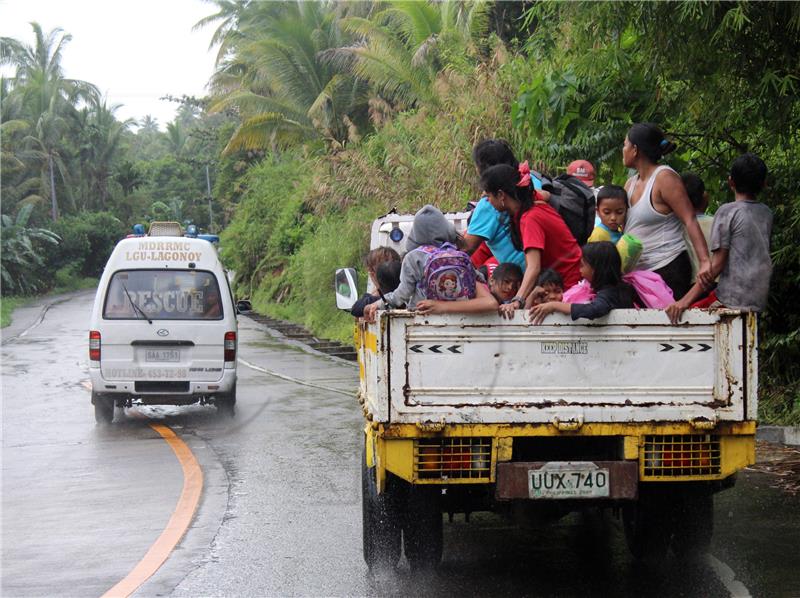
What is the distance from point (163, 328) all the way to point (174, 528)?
557cm

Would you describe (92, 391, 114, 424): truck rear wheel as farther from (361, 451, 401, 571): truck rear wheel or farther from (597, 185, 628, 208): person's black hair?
(597, 185, 628, 208): person's black hair

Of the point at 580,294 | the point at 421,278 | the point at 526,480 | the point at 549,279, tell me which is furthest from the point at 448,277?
the point at 526,480

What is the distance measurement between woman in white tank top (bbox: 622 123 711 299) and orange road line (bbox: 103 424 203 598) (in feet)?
10.9

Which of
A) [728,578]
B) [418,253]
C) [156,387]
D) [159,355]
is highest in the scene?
[418,253]


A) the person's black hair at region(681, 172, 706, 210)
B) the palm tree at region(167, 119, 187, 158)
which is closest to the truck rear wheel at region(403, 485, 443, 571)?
the person's black hair at region(681, 172, 706, 210)

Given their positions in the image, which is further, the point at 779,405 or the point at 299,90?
the point at 299,90

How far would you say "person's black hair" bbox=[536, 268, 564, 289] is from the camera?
19.4 feet

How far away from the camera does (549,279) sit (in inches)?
233

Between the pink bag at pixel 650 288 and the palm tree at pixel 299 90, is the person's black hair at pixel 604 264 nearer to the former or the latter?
the pink bag at pixel 650 288

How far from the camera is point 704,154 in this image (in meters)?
10.4

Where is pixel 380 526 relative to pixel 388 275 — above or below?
below

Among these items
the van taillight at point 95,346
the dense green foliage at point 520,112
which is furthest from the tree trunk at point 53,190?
the van taillight at point 95,346

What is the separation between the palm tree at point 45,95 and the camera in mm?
58219

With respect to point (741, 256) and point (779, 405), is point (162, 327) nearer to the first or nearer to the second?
point (779, 405)
